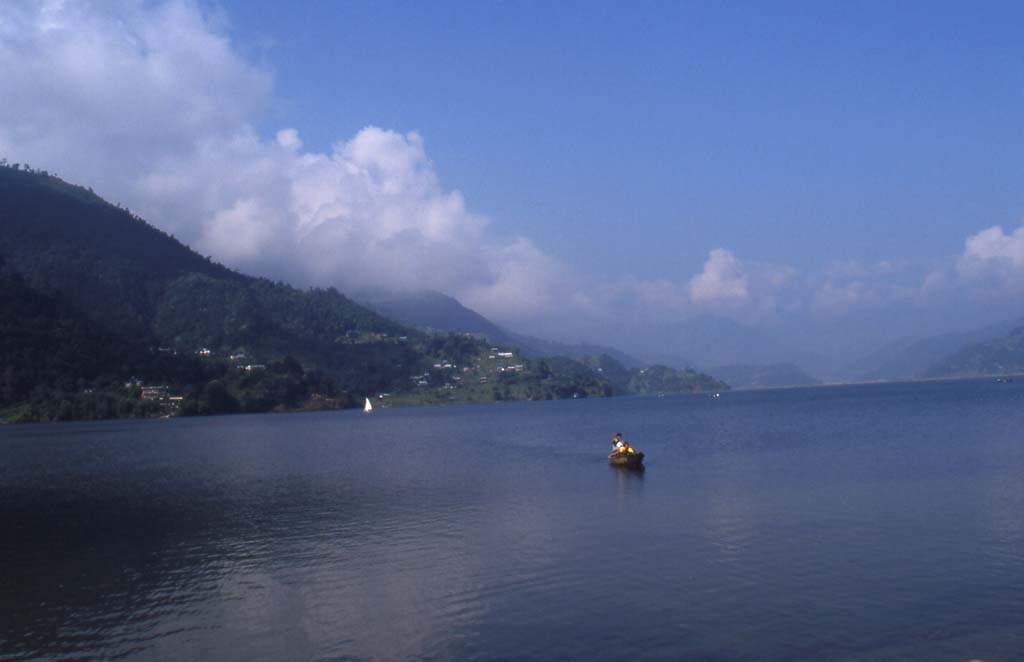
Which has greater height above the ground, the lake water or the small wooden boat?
the small wooden boat

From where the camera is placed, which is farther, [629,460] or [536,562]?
[629,460]

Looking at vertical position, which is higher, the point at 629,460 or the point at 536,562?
the point at 629,460

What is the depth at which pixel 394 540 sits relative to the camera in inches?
1624

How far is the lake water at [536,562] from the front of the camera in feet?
84.4

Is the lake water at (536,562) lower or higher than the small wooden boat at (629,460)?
lower

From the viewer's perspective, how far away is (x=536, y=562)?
35.2 m

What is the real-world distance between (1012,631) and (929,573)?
6.41m

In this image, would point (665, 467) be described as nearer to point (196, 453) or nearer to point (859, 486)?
point (859, 486)

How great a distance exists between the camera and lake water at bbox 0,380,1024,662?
84.4 feet

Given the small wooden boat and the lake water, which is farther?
the small wooden boat

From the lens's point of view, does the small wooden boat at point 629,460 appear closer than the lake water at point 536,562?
No

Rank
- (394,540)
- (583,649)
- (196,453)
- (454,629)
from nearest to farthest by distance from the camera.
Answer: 1. (583,649)
2. (454,629)
3. (394,540)
4. (196,453)

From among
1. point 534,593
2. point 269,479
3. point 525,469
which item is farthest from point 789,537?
point 269,479

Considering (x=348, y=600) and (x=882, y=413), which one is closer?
(x=348, y=600)
